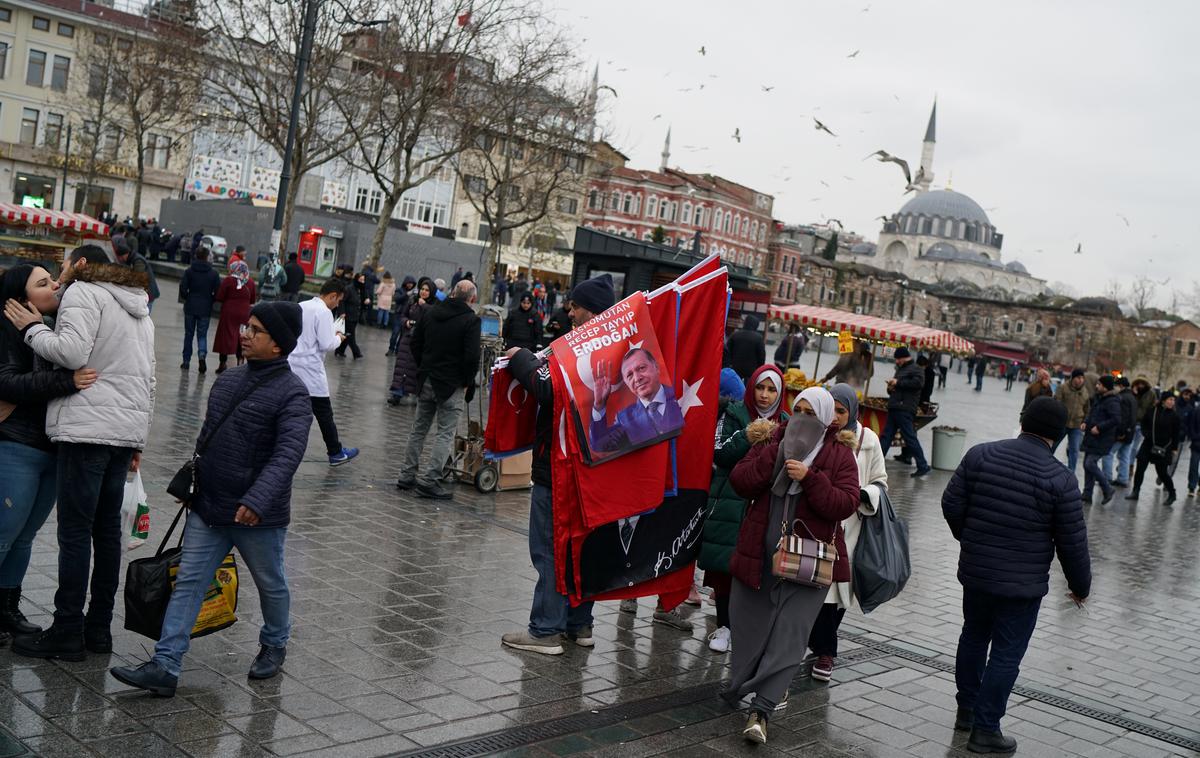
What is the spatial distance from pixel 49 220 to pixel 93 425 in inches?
1145

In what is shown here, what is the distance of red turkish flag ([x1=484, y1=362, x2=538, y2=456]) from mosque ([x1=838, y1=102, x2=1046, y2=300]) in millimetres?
176028

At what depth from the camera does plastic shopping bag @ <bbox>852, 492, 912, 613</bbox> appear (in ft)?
21.1

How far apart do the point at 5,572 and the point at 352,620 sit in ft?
6.07

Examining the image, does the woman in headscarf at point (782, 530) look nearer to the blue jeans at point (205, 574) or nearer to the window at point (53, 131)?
the blue jeans at point (205, 574)

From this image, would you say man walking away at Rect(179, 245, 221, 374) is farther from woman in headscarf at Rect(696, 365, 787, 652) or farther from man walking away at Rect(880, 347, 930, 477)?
woman in headscarf at Rect(696, 365, 787, 652)

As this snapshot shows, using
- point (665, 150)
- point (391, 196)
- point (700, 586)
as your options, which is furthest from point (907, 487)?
point (665, 150)

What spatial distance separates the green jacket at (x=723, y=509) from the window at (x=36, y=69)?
70.0 metres

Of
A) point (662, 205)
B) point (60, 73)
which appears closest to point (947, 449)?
point (60, 73)

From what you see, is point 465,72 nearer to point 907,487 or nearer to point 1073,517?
point 907,487

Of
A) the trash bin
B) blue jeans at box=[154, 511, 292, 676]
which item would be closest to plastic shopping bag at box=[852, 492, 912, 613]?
blue jeans at box=[154, 511, 292, 676]

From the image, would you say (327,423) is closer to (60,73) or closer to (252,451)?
(252,451)

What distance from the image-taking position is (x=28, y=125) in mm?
66438

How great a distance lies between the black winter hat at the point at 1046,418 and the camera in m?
6.08

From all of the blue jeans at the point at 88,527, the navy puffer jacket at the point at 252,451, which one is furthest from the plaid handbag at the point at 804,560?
the blue jeans at the point at 88,527
